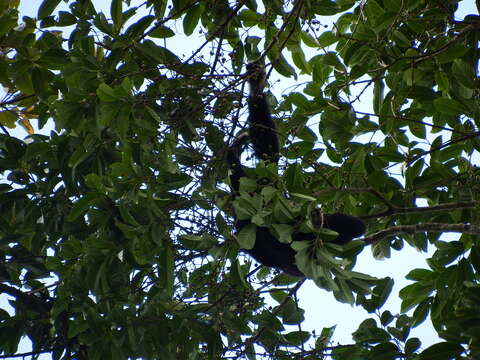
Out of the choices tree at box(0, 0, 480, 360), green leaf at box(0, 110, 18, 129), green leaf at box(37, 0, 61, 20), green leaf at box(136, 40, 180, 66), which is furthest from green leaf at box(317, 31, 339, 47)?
green leaf at box(0, 110, 18, 129)

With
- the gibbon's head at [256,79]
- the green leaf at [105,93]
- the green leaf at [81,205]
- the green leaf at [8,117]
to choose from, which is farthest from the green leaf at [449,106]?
the green leaf at [8,117]

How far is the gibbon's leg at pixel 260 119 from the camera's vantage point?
11.4 ft

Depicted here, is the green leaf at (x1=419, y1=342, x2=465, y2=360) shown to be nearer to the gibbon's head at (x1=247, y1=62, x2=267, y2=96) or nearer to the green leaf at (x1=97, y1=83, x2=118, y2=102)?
the gibbon's head at (x1=247, y1=62, x2=267, y2=96)

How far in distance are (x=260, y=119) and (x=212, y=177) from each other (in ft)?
2.22

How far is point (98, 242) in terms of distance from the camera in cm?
310

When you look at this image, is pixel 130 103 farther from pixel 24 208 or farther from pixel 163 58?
pixel 24 208

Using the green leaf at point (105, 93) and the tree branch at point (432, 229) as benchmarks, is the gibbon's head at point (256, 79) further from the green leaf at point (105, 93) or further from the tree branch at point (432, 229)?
the tree branch at point (432, 229)

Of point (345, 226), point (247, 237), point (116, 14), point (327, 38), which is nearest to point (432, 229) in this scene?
point (345, 226)

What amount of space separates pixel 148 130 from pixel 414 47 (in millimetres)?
1622

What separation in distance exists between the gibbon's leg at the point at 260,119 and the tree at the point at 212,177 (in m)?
0.08

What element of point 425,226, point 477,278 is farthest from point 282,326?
point 477,278

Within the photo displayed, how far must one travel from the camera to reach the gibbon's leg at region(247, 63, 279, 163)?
3475 millimetres

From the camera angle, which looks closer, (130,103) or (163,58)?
(130,103)

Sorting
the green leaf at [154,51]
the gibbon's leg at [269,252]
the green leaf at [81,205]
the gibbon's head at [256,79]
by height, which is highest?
the gibbon's head at [256,79]
